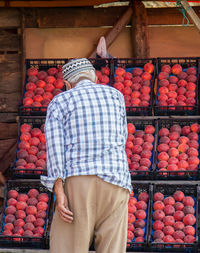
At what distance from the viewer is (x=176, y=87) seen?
200 inches

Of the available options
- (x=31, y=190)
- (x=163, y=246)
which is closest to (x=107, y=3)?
(x=31, y=190)

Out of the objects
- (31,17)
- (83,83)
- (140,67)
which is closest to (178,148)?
(140,67)

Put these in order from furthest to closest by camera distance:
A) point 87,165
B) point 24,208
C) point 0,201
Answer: point 0,201
point 24,208
point 87,165

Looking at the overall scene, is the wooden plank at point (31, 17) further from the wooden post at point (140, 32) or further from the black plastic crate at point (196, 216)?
the black plastic crate at point (196, 216)

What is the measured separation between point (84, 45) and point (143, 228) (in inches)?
91.8

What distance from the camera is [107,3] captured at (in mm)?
5883

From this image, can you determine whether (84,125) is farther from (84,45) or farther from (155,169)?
(84,45)

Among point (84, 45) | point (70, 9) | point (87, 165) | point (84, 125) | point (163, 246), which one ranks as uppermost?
point (70, 9)

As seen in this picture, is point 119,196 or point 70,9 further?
point 70,9

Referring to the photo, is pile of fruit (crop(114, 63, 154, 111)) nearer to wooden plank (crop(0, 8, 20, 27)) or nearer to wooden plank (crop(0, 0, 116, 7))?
wooden plank (crop(0, 0, 116, 7))

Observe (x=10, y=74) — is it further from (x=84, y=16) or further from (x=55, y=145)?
(x=55, y=145)

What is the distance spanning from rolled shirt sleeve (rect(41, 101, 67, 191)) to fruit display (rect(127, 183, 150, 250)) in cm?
147

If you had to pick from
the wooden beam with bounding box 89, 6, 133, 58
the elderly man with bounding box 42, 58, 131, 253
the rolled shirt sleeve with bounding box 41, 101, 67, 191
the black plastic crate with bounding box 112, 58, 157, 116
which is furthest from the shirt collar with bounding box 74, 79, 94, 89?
the wooden beam with bounding box 89, 6, 133, 58

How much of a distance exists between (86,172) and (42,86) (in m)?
2.47
